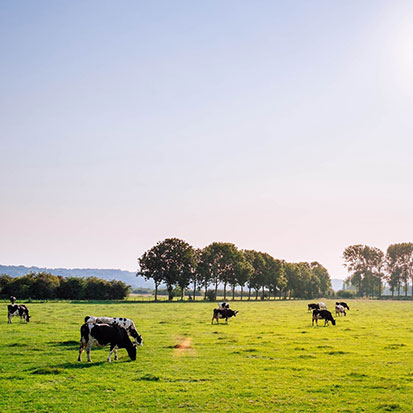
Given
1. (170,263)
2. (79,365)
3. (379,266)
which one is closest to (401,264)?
(379,266)

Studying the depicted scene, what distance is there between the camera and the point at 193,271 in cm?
12800

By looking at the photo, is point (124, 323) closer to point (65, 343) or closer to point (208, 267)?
point (65, 343)

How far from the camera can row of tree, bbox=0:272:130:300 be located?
345 feet

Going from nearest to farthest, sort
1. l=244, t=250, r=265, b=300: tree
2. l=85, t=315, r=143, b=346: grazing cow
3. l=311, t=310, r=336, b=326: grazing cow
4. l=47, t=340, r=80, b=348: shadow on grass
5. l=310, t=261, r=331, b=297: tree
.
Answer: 1. l=47, t=340, r=80, b=348: shadow on grass
2. l=85, t=315, r=143, b=346: grazing cow
3. l=311, t=310, r=336, b=326: grazing cow
4. l=244, t=250, r=265, b=300: tree
5. l=310, t=261, r=331, b=297: tree

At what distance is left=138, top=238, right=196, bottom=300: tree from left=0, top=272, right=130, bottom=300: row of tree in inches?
359

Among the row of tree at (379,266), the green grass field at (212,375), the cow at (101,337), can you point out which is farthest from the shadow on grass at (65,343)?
the row of tree at (379,266)

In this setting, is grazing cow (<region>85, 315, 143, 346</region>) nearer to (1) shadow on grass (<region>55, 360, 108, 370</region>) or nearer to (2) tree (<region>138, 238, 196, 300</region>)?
(1) shadow on grass (<region>55, 360, 108, 370</region>)

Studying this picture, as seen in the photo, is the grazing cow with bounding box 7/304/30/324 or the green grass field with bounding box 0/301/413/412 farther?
the grazing cow with bounding box 7/304/30/324

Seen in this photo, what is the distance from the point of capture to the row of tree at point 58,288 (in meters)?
Answer: 105

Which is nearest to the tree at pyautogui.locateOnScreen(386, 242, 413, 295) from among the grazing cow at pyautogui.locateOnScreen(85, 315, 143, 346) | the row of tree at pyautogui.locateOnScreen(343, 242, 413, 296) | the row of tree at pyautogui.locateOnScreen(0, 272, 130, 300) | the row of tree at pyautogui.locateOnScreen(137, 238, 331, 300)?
the row of tree at pyautogui.locateOnScreen(343, 242, 413, 296)

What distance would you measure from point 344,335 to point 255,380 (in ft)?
65.6

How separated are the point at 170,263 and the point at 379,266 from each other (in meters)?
108

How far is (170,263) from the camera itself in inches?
4865

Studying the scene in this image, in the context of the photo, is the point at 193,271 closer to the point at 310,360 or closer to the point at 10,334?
the point at 10,334
